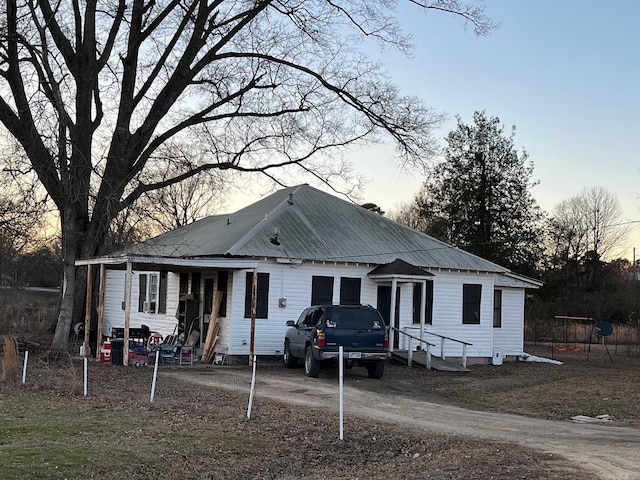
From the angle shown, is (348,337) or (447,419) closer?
(447,419)

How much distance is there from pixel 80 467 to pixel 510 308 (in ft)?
78.2

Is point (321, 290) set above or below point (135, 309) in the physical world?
above

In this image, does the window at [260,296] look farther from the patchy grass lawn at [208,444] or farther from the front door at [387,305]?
the patchy grass lawn at [208,444]

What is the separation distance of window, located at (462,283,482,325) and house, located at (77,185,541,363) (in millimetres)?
35

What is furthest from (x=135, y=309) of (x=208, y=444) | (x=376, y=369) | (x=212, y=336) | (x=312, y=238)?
(x=208, y=444)

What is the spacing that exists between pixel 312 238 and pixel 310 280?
1639 mm

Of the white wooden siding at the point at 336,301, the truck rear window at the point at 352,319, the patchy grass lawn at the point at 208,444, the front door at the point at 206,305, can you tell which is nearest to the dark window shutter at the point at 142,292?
the white wooden siding at the point at 336,301

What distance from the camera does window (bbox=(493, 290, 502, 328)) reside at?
31031 mm

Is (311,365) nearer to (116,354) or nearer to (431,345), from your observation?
(431,345)

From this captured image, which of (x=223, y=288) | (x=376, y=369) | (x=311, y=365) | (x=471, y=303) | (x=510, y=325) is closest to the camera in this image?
(x=311, y=365)

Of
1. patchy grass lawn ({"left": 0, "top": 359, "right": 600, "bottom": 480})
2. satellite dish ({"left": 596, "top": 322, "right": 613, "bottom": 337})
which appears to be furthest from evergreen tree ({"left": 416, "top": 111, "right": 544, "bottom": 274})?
patchy grass lawn ({"left": 0, "top": 359, "right": 600, "bottom": 480})

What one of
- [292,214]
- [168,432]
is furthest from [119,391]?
[292,214]

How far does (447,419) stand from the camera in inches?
583

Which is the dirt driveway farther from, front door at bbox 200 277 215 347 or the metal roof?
the metal roof
